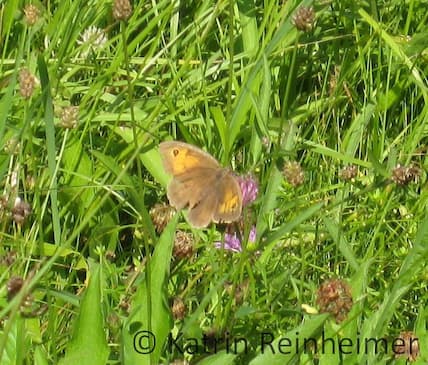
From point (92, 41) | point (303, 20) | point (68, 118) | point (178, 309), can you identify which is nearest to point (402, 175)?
point (303, 20)

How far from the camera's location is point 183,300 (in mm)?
1653

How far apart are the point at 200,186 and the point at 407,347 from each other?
0.41m

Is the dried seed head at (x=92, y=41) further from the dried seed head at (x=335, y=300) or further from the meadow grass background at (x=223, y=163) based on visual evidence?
the dried seed head at (x=335, y=300)

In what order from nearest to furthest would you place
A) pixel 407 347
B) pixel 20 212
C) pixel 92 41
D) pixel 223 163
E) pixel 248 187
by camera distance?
pixel 407 347 → pixel 20 212 → pixel 248 187 → pixel 223 163 → pixel 92 41

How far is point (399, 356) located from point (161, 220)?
17.2 inches

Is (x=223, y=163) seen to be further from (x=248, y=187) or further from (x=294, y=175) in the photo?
(x=294, y=175)

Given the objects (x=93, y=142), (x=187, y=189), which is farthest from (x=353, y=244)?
(x=93, y=142)

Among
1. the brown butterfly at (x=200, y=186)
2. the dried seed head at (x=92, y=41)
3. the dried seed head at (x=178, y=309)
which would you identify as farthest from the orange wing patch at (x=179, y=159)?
the dried seed head at (x=92, y=41)

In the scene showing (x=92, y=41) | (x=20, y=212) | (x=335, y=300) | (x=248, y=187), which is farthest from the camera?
(x=92, y=41)

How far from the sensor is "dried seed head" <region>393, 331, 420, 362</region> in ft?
4.94

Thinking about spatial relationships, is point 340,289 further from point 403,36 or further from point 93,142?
point 403,36

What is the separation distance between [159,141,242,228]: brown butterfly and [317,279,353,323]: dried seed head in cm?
22

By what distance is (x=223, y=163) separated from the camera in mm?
1987

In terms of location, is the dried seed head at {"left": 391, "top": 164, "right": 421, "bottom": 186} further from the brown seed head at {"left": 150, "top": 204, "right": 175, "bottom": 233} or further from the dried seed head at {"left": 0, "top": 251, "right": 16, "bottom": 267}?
the dried seed head at {"left": 0, "top": 251, "right": 16, "bottom": 267}
